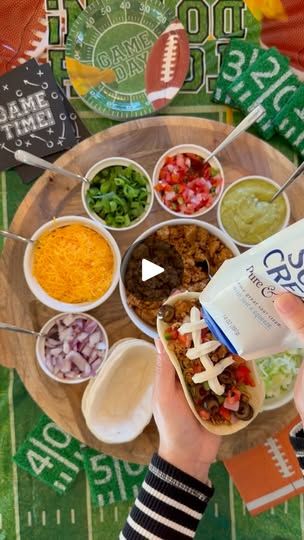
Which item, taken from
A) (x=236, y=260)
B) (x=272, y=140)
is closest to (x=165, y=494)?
(x=236, y=260)

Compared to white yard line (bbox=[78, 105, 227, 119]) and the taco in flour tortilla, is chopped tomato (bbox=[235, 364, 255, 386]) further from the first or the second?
white yard line (bbox=[78, 105, 227, 119])

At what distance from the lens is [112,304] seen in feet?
4.76

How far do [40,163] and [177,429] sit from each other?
678 millimetres

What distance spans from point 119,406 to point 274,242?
0.72m

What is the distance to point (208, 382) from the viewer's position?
1247 millimetres

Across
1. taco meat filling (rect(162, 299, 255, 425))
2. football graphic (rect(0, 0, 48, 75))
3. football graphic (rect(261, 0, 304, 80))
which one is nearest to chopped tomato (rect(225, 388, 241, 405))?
taco meat filling (rect(162, 299, 255, 425))

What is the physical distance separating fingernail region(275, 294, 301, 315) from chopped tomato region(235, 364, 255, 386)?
408mm

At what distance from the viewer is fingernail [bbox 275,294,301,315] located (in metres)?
0.90

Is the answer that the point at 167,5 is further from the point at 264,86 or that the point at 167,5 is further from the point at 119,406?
the point at 119,406

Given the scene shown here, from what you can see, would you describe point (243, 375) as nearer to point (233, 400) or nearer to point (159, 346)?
point (233, 400)

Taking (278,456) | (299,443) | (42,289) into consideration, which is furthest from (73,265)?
(278,456)

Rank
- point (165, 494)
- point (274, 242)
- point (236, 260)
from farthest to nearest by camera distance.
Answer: point (165, 494), point (236, 260), point (274, 242)

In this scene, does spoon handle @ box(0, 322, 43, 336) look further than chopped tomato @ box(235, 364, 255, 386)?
Yes

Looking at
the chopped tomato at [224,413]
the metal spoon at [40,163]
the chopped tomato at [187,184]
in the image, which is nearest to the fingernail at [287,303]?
the chopped tomato at [224,413]
